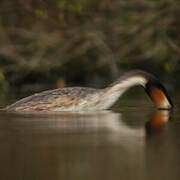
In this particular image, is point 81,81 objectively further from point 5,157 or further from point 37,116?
point 5,157

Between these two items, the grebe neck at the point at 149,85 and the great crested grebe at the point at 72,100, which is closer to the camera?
the great crested grebe at the point at 72,100

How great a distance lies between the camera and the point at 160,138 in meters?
8.39

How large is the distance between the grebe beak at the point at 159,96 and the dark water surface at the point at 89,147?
1.25 meters

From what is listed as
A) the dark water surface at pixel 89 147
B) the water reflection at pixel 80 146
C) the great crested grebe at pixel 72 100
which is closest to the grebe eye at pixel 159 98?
the great crested grebe at pixel 72 100

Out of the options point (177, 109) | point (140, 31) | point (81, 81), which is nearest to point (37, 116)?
point (177, 109)

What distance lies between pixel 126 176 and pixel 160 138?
2080mm

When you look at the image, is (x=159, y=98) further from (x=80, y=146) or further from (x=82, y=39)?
(x=82, y=39)

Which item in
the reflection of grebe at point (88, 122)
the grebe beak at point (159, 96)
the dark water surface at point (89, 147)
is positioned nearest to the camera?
the dark water surface at point (89, 147)

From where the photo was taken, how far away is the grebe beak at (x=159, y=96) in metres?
12.1

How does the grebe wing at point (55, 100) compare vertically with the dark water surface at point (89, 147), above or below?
above

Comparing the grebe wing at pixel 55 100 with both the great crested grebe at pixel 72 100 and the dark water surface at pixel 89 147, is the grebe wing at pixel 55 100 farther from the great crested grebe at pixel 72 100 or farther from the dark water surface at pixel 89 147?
the dark water surface at pixel 89 147

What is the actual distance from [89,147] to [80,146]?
0.36 feet

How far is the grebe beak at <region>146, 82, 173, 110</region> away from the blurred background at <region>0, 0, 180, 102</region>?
5653mm

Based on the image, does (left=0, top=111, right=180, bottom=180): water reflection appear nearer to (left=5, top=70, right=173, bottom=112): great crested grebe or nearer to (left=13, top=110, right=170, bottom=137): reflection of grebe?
(left=13, top=110, right=170, bottom=137): reflection of grebe
